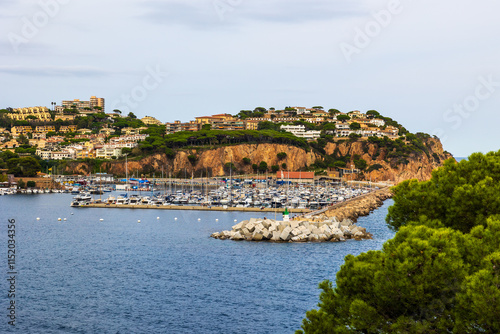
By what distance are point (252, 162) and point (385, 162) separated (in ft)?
103

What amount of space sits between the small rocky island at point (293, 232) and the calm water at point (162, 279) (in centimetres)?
156

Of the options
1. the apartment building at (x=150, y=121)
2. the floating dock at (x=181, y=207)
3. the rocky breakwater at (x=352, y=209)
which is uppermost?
the apartment building at (x=150, y=121)

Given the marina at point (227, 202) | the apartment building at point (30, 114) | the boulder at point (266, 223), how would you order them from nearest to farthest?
the boulder at point (266, 223), the marina at point (227, 202), the apartment building at point (30, 114)

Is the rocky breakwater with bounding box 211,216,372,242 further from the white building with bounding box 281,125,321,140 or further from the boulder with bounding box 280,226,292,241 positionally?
the white building with bounding box 281,125,321,140

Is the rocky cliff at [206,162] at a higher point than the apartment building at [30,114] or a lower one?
lower

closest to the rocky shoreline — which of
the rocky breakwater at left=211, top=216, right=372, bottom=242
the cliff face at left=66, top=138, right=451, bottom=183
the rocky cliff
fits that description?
the rocky breakwater at left=211, top=216, right=372, bottom=242

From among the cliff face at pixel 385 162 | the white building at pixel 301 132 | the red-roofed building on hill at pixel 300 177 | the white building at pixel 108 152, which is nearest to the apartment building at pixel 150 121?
the white building at pixel 108 152

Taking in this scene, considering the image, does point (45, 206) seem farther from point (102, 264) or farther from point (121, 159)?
point (121, 159)

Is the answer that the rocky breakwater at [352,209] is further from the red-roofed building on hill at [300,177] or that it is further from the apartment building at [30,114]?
the apartment building at [30,114]

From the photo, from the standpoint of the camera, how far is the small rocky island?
1644 inches

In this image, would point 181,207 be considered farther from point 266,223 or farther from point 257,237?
point 257,237

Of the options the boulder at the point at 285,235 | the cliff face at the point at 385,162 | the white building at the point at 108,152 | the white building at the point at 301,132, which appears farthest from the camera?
the white building at the point at 301,132

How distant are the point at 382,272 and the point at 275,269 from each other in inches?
793

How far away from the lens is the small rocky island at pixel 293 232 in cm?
4175
